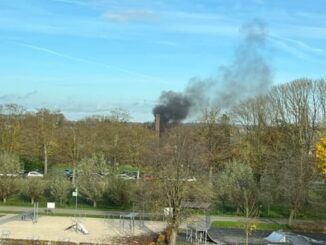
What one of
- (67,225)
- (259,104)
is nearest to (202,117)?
(259,104)

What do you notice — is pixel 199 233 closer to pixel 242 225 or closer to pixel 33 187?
pixel 242 225

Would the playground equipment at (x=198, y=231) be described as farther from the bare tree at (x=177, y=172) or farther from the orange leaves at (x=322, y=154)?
the orange leaves at (x=322, y=154)

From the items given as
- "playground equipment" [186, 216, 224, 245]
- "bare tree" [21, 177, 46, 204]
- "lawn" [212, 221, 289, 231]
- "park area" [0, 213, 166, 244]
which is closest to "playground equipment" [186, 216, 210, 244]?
"playground equipment" [186, 216, 224, 245]

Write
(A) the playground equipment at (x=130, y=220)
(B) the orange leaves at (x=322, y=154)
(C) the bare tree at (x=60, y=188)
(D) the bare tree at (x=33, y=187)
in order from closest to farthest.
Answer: (A) the playground equipment at (x=130, y=220), (B) the orange leaves at (x=322, y=154), (C) the bare tree at (x=60, y=188), (D) the bare tree at (x=33, y=187)

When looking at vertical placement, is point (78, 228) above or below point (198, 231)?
below

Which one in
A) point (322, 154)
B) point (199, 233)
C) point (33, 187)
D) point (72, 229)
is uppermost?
point (322, 154)

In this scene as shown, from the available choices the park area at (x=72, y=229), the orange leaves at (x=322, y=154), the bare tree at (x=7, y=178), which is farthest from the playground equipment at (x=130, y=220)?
the orange leaves at (x=322, y=154)

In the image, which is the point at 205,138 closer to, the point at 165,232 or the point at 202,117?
the point at 202,117

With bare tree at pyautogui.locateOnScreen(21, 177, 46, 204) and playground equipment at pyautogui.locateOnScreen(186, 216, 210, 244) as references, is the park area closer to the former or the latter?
playground equipment at pyautogui.locateOnScreen(186, 216, 210, 244)

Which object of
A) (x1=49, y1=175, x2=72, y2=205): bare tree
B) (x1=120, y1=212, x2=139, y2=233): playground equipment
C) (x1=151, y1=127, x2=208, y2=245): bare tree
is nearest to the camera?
(x1=151, y1=127, x2=208, y2=245): bare tree

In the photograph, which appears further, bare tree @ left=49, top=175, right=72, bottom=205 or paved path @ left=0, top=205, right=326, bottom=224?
bare tree @ left=49, top=175, right=72, bottom=205

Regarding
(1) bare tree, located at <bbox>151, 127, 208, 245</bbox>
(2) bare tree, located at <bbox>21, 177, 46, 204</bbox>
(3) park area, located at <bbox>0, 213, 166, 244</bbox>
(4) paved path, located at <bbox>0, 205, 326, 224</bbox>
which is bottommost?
(3) park area, located at <bbox>0, 213, 166, 244</bbox>

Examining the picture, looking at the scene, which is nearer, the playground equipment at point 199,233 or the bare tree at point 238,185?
the playground equipment at point 199,233

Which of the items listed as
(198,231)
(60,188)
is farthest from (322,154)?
(60,188)
